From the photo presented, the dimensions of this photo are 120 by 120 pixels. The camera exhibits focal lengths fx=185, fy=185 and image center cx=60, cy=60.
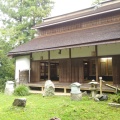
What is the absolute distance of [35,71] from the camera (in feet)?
49.9

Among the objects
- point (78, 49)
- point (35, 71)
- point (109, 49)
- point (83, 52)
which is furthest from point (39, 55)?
point (109, 49)

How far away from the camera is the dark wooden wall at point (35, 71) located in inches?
591

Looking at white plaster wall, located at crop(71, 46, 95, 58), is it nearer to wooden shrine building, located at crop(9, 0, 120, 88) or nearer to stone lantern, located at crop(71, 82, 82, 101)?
wooden shrine building, located at crop(9, 0, 120, 88)

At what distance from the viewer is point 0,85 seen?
16.4 meters

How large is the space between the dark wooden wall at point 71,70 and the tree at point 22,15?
9047 millimetres

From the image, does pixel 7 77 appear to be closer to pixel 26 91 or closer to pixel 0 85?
pixel 0 85

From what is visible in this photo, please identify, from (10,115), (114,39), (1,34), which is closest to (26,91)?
(10,115)

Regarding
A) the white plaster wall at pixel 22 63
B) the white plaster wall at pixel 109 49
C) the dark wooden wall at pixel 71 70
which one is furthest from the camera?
the white plaster wall at pixel 22 63

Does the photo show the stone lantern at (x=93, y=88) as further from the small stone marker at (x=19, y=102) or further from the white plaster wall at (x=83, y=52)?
the small stone marker at (x=19, y=102)

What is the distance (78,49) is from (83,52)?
448 millimetres

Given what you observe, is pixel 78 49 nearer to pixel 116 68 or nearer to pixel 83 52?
pixel 83 52

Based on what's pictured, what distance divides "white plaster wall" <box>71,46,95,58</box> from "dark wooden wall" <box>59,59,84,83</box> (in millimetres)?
405

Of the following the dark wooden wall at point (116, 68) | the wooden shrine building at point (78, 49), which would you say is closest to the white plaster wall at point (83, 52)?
the wooden shrine building at point (78, 49)

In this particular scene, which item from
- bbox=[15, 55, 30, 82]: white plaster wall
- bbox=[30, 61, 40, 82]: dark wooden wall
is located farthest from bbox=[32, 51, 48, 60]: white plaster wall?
bbox=[15, 55, 30, 82]: white plaster wall
